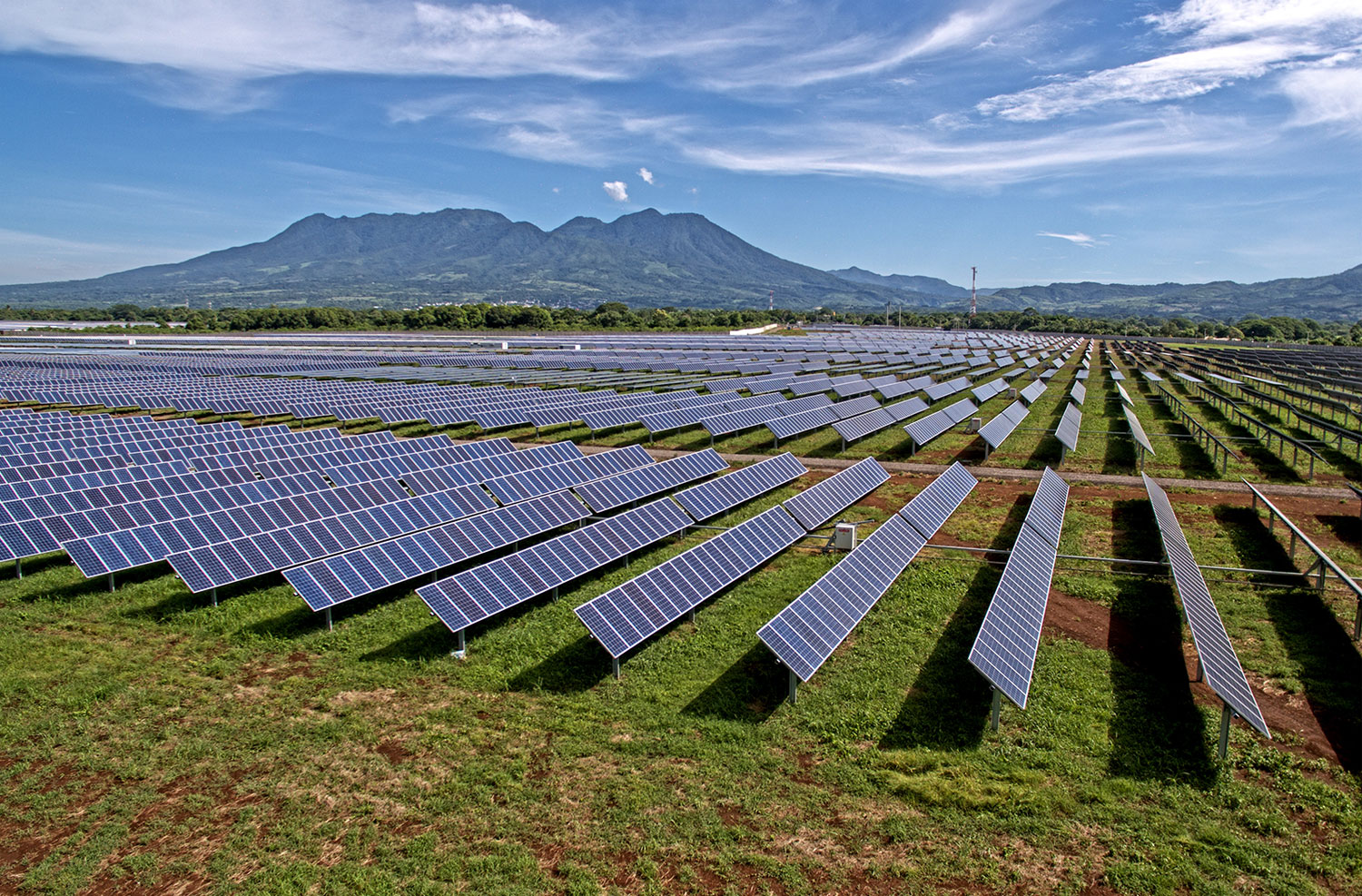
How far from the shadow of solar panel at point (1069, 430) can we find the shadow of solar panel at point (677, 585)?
18.6m

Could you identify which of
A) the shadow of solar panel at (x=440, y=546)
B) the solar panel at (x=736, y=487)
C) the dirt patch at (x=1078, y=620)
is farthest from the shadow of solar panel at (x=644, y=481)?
the dirt patch at (x=1078, y=620)

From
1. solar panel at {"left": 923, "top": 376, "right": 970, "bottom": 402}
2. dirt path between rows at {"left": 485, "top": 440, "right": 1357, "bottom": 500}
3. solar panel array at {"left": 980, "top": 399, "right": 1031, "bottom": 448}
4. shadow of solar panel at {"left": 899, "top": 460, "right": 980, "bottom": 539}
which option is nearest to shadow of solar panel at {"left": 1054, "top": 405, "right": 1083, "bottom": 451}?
dirt path between rows at {"left": 485, "top": 440, "right": 1357, "bottom": 500}

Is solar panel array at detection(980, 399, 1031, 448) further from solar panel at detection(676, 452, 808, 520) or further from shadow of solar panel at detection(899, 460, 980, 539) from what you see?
solar panel at detection(676, 452, 808, 520)

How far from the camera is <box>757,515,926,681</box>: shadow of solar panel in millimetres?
12469

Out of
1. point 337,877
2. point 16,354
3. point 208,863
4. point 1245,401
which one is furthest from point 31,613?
point 16,354

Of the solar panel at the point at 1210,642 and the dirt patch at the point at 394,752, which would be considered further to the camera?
the dirt patch at the point at 394,752

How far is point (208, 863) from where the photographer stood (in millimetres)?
8695

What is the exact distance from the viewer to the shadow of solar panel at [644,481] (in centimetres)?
2295

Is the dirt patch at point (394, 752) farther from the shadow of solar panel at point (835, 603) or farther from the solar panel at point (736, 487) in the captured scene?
the solar panel at point (736, 487)

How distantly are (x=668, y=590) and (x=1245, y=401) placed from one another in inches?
2337

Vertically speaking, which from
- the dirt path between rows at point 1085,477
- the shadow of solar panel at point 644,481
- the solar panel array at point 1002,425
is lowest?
the dirt path between rows at point 1085,477

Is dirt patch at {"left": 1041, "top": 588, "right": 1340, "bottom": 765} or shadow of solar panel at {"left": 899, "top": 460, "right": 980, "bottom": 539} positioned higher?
shadow of solar panel at {"left": 899, "top": 460, "right": 980, "bottom": 539}

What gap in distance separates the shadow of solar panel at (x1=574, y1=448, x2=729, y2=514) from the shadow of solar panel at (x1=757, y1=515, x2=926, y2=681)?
8.55 meters

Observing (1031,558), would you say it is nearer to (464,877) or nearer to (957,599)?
(957,599)
